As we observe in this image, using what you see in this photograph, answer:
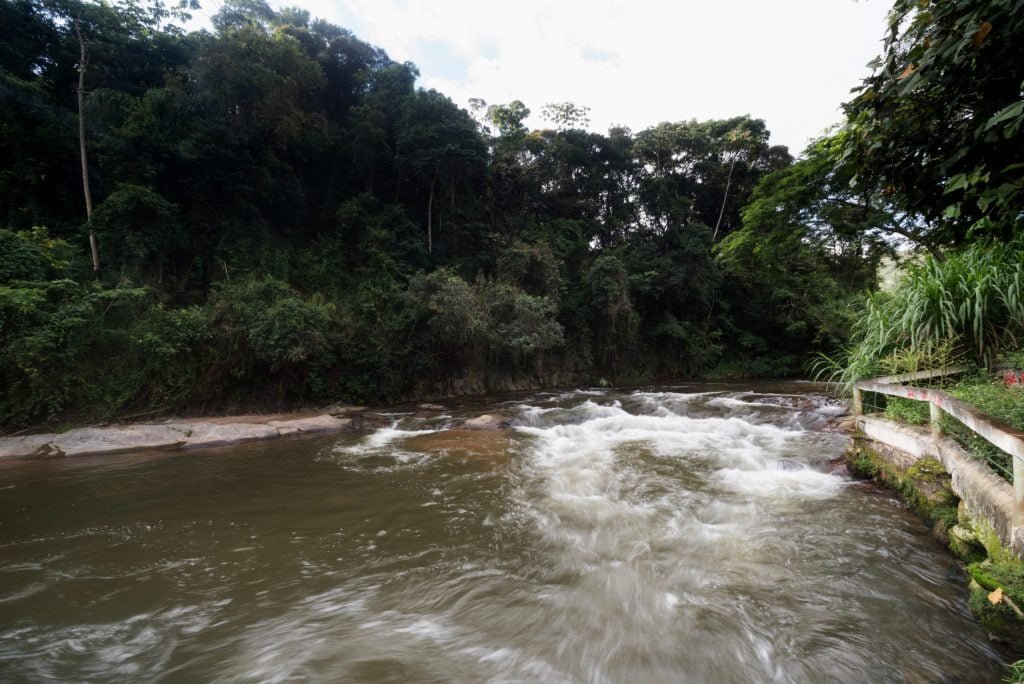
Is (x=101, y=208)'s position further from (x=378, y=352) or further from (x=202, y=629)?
(x=202, y=629)

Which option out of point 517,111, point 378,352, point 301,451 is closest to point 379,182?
point 517,111

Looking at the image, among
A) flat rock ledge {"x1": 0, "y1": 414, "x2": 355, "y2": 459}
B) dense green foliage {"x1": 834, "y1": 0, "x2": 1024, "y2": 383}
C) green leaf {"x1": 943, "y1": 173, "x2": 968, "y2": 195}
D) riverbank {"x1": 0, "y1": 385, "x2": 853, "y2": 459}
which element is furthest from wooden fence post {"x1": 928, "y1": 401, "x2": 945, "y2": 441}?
flat rock ledge {"x1": 0, "y1": 414, "x2": 355, "y2": 459}

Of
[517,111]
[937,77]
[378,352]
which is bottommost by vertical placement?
[378,352]

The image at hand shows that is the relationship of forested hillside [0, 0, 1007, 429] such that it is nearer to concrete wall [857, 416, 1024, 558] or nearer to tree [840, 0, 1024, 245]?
tree [840, 0, 1024, 245]

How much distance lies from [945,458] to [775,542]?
5.21 feet

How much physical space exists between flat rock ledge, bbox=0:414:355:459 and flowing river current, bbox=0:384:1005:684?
3.53 ft

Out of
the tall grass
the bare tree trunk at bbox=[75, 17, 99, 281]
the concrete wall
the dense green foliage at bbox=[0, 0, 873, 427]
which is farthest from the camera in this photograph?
the bare tree trunk at bbox=[75, 17, 99, 281]

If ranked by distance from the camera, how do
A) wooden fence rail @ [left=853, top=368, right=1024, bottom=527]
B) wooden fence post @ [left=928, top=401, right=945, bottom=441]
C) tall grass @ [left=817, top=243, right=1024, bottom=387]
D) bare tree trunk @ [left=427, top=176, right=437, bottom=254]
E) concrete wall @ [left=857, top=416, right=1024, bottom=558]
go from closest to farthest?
wooden fence rail @ [left=853, top=368, right=1024, bottom=527] < concrete wall @ [left=857, top=416, right=1024, bottom=558] < wooden fence post @ [left=928, top=401, right=945, bottom=441] < tall grass @ [left=817, top=243, right=1024, bottom=387] < bare tree trunk @ [left=427, top=176, right=437, bottom=254]

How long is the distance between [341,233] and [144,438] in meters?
11.1

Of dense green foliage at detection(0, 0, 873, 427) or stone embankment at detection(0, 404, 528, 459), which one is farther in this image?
dense green foliage at detection(0, 0, 873, 427)

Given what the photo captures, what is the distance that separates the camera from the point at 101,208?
37.9ft

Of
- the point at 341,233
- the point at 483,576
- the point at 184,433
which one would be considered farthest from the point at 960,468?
the point at 341,233

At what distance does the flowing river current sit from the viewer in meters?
2.48

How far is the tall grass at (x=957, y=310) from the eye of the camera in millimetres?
4293
